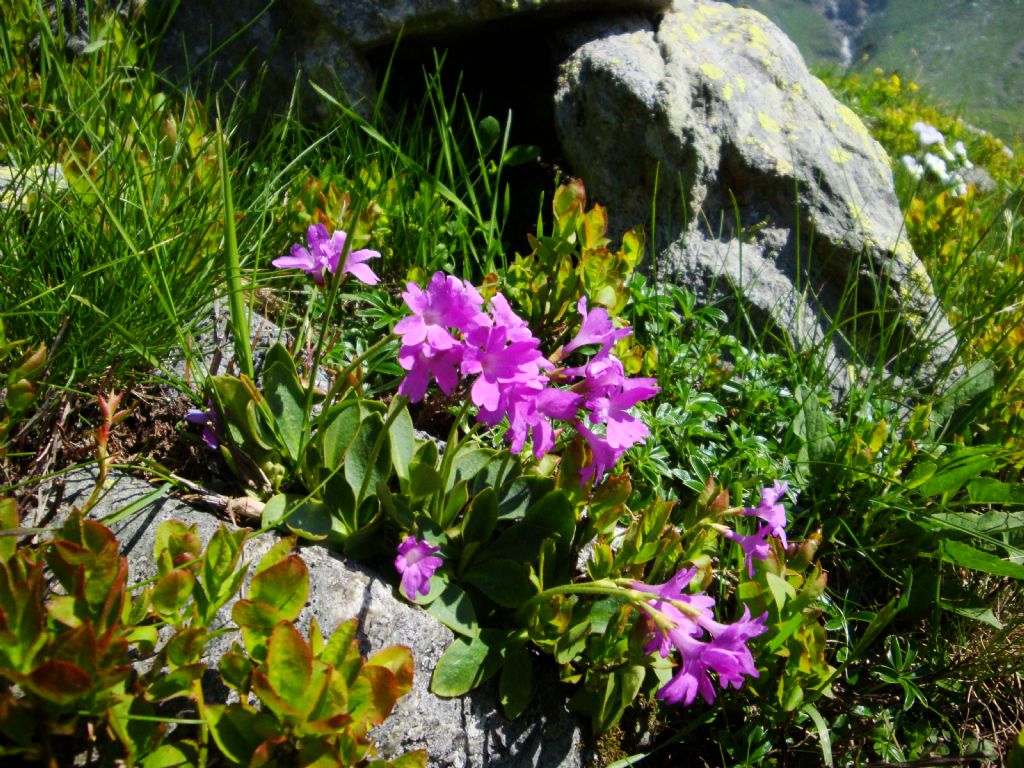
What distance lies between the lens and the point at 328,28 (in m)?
3.50

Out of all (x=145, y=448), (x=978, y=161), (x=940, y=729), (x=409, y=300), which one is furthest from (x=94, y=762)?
(x=978, y=161)

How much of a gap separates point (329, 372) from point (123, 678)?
3.92ft

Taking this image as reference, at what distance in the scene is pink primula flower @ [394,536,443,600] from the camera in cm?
173

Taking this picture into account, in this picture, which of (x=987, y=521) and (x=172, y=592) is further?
(x=987, y=521)

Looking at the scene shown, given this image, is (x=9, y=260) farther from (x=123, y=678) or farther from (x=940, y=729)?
(x=940, y=729)

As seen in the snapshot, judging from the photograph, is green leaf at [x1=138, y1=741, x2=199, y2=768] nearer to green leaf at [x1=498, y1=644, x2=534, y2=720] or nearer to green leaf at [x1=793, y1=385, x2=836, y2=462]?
green leaf at [x1=498, y1=644, x2=534, y2=720]

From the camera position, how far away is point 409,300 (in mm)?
1476

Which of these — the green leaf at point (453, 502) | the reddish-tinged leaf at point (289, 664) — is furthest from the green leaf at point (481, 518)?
the reddish-tinged leaf at point (289, 664)

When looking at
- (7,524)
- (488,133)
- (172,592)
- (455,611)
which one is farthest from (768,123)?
(7,524)

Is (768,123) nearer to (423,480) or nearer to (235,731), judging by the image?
(423,480)

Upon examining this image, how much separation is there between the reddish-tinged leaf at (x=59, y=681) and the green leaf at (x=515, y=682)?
92 centimetres

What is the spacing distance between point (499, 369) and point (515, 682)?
32.6 inches

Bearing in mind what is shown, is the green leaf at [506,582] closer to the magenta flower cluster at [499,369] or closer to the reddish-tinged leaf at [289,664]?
the magenta flower cluster at [499,369]

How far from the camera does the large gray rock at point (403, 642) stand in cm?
176
